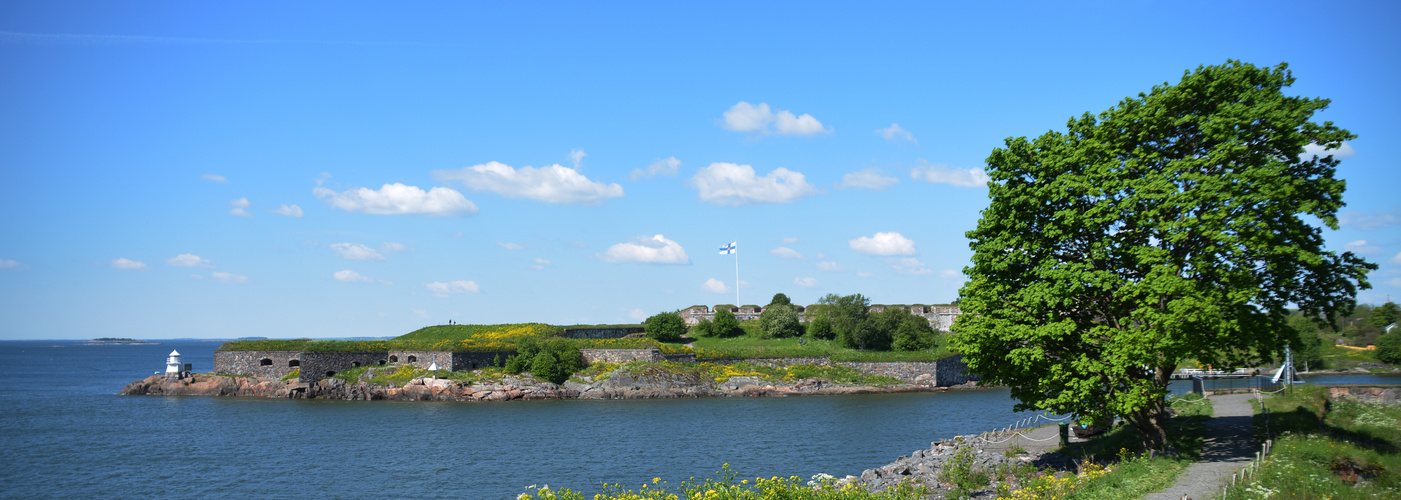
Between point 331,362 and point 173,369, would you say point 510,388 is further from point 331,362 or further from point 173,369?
point 173,369

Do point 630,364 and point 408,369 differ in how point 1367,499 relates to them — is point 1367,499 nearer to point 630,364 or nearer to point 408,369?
point 630,364

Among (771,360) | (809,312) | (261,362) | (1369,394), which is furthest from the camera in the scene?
(809,312)

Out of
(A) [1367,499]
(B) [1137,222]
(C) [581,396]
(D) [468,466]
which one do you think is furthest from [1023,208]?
(C) [581,396]

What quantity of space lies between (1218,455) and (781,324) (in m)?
55.2

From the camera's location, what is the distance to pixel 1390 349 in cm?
6762

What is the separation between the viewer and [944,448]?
95.6ft

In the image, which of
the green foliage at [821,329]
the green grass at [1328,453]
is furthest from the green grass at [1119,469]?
the green foliage at [821,329]

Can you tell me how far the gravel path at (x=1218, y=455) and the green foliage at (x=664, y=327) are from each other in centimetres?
4999

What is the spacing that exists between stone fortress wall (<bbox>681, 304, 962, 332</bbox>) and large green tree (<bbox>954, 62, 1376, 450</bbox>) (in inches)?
2365

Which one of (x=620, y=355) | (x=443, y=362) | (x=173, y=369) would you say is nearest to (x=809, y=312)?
(x=620, y=355)

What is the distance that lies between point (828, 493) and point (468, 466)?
2013 cm

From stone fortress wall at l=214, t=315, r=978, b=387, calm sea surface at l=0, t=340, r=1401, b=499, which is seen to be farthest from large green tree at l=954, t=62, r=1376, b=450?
stone fortress wall at l=214, t=315, r=978, b=387

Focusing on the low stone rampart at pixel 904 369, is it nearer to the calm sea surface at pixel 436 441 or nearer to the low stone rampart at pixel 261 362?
the calm sea surface at pixel 436 441

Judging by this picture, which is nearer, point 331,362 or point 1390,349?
point 331,362
